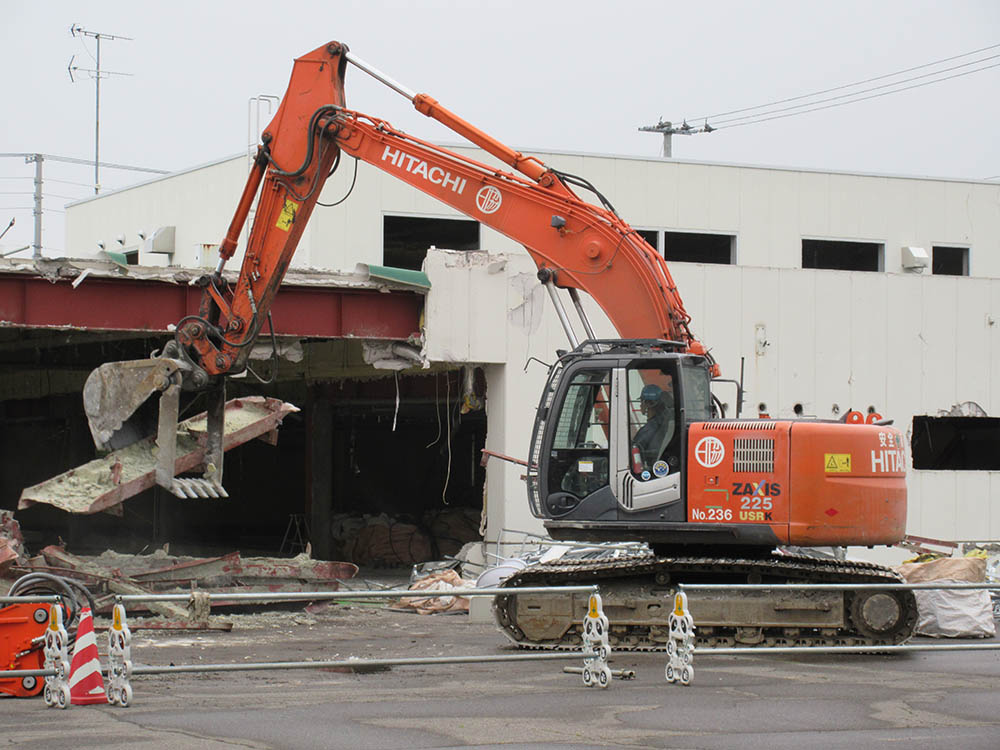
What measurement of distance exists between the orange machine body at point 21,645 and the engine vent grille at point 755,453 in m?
6.77

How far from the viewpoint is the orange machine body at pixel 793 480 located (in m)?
13.7

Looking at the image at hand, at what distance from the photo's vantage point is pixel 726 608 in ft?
47.7

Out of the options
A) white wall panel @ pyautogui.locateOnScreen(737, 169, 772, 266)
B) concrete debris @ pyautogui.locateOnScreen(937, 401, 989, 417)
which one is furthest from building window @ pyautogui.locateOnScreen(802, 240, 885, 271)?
concrete debris @ pyautogui.locateOnScreen(937, 401, 989, 417)

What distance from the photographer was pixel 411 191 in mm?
26172

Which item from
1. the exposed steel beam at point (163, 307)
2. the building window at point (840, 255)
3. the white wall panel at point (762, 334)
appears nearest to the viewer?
the exposed steel beam at point (163, 307)

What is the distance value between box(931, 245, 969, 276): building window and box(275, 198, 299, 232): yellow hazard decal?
1855 centimetres

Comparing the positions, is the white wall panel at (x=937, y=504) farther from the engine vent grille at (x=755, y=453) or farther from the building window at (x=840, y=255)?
the engine vent grille at (x=755, y=453)

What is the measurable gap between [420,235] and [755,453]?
1527 cm

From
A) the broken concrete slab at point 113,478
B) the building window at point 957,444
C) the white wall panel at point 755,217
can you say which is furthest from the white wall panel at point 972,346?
the broken concrete slab at point 113,478

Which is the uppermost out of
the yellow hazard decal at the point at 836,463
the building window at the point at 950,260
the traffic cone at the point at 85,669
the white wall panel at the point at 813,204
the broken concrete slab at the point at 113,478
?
the white wall panel at the point at 813,204

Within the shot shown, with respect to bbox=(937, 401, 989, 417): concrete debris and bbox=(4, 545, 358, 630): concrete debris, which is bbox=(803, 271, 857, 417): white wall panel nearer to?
bbox=(937, 401, 989, 417): concrete debris

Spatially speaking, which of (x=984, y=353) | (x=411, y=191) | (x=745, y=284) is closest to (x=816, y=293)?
(x=745, y=284)

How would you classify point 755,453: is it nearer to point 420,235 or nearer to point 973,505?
point 973,505

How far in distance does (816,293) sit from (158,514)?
1716 centimetres
